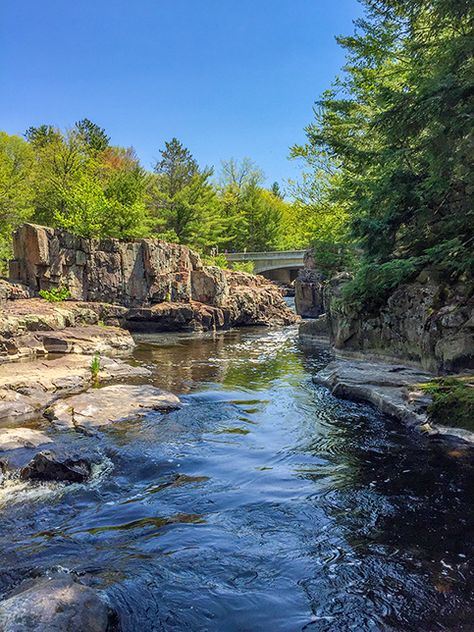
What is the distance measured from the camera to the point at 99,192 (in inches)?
1092

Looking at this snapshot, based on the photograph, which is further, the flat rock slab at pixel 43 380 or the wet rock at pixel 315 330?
the wet rock at pixel 315 330

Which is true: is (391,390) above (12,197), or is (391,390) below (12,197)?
below

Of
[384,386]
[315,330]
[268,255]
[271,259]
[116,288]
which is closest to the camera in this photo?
[384,386]

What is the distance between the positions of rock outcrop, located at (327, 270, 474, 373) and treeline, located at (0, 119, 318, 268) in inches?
690

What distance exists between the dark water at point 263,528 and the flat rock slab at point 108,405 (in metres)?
0.61

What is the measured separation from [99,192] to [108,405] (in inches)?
843

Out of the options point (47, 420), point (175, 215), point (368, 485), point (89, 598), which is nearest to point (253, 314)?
point (175, 215)

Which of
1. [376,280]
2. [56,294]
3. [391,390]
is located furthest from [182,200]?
[391,390]

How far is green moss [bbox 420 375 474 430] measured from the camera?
705cm

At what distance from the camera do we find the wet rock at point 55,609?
2.88 m

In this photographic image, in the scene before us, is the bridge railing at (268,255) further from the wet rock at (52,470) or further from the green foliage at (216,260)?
the wet rock at (52,470)

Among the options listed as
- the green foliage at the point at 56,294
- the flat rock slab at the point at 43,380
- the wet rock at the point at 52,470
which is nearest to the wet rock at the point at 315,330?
the flat rock slab at the point at 43,380

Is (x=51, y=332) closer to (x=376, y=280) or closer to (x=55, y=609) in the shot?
(x=376, y=280)

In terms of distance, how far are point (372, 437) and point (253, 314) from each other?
2456 centimetres
